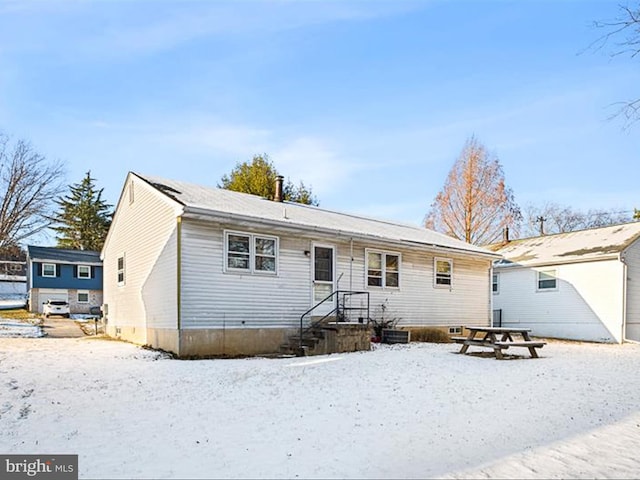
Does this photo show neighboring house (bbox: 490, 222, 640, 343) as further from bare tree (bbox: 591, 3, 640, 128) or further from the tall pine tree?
the tall pine tree

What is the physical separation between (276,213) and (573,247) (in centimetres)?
1499

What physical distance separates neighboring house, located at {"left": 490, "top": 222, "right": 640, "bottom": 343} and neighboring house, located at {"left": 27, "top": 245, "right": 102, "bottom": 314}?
3031cm

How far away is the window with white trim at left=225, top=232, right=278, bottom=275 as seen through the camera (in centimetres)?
1262

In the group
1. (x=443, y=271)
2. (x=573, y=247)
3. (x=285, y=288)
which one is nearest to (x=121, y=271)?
(x=285, y=288)

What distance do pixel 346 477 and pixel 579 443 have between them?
290 cm

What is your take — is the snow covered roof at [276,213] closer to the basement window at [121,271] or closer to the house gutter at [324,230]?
the house gutter at [324,230]

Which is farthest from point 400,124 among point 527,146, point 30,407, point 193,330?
point 30,407

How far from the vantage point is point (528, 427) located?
5.96m

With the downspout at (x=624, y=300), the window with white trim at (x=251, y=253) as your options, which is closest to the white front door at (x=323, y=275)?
the window with white trim at (x=251, y=253)

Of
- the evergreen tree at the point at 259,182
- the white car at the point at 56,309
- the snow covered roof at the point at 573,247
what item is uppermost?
the evergreen tree at the point at 259,182

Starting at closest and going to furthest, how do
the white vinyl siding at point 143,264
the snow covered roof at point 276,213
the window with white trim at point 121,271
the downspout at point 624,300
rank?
1. the white vinyl siding at point 143,264
2. the snow covered roof at point 276,213
3. the window with white trim at point 121,271
4. the downspout at point 624,300

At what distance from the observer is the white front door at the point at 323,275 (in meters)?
14.3

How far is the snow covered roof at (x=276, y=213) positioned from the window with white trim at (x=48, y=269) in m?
25.8

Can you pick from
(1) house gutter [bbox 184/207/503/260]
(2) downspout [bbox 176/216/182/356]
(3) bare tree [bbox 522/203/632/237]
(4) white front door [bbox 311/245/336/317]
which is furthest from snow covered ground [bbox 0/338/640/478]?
(3) bare tree [bbox 522/203/632/237]
